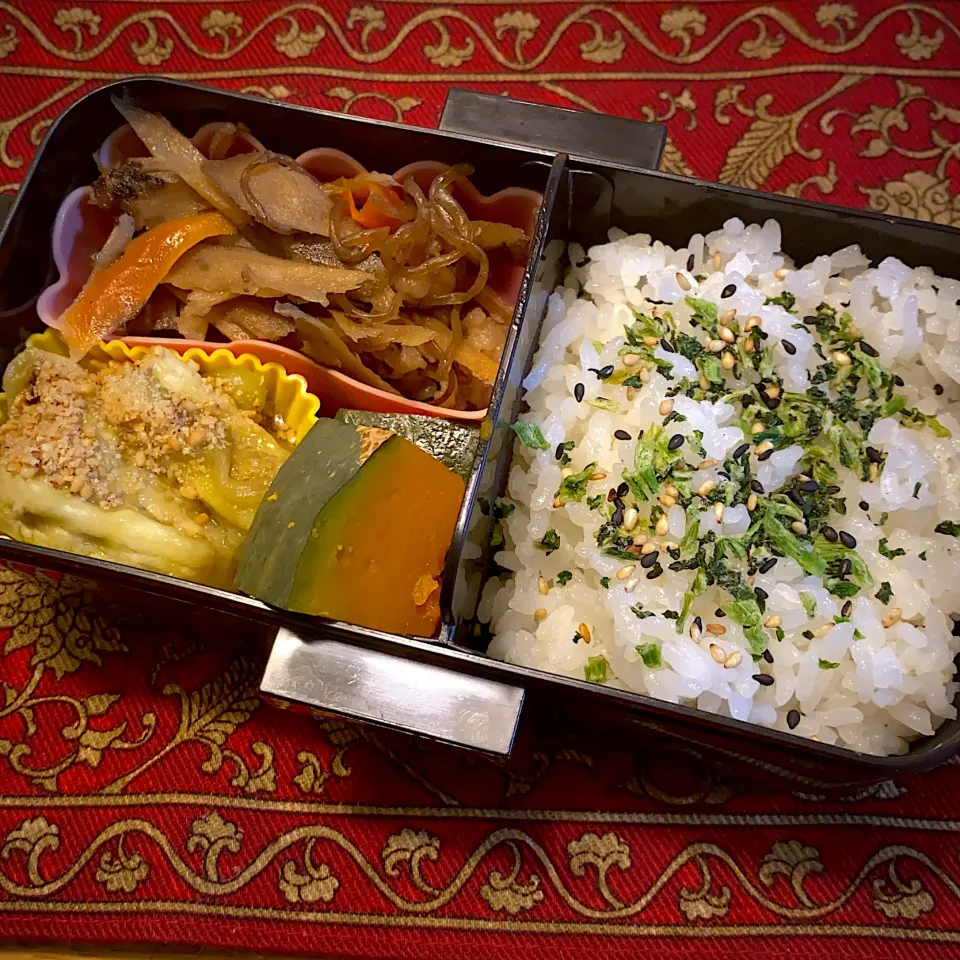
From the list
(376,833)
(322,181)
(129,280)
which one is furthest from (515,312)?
(376,833)

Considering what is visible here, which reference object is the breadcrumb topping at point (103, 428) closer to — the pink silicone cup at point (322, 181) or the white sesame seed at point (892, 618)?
the pink silicone cup at point (322, 181)

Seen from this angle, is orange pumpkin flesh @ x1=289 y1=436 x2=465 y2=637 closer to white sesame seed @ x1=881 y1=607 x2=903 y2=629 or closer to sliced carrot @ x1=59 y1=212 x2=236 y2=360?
sliced carrot @ x1=59 y1=212 x2=236 y2=360

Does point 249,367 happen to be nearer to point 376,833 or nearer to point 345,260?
point 345,260

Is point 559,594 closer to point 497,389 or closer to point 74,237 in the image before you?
point 497,389

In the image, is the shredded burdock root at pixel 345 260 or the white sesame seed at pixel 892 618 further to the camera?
the shredded burdock root at pixel 345 260

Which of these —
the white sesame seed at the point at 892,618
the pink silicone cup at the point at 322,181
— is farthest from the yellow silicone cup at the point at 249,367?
the white sesame seed at the point at 892,618

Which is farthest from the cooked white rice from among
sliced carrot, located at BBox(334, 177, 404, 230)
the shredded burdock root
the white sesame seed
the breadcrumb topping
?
the breadcrumb topping
